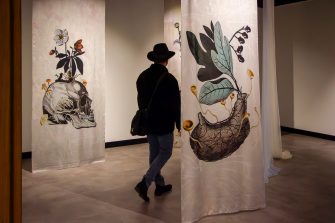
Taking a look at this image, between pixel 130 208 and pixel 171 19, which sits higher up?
pixel 171 19

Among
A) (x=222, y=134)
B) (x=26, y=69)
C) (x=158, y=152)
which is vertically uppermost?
(x=26, y=69)

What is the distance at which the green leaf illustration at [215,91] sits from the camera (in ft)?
10.9

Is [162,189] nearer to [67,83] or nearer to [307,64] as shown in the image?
[67,83]

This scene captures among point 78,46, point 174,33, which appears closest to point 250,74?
point 78,46

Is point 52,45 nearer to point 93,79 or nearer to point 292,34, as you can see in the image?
point 93,79

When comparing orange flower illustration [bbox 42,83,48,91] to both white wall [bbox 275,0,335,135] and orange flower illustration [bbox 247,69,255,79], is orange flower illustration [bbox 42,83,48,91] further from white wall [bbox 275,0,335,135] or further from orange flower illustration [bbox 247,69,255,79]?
white wall [bbox 275,0,335,135]

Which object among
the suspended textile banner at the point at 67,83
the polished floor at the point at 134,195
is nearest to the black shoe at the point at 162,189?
the polished floor at the point at 134,195

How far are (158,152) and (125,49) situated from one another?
3.41 m

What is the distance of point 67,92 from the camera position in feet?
17.6

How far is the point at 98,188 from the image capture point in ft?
14.4

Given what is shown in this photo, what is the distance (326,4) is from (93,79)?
15.3 feet

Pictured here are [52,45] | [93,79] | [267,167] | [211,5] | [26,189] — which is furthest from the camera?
[93,79]

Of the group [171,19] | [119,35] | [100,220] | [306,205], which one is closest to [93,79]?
[119,35]

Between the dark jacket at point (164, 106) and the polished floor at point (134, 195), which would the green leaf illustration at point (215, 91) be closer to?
the dark jacket at point (164, 106)
